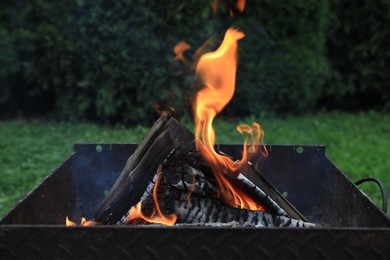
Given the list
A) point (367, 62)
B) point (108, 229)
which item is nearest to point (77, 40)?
point (367, 62)

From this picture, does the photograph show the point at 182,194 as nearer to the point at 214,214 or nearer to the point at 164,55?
the point at 214,214

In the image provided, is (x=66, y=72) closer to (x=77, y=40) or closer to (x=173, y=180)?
(x=77, y=40)

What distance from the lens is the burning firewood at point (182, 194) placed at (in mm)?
2221

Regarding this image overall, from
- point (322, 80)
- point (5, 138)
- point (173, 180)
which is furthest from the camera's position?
point (322, 80)

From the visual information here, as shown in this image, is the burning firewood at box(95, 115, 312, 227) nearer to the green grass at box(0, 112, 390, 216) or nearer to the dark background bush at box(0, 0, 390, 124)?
the green grass at box(0, 112, 390, 216)

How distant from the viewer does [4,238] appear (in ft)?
6.03

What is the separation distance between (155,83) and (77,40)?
0.93 m

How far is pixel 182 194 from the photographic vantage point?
2258 mm

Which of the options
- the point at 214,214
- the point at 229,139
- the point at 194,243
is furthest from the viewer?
the point at 229,139

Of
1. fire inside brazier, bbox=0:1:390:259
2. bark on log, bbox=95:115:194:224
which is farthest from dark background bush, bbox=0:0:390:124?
bark on log, bbox=95:115:194:224

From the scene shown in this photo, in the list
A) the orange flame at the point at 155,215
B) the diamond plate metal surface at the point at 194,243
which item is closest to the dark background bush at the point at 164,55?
the orange flame at the point at 155,215

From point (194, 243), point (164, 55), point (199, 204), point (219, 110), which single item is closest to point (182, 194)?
point (199, 204)

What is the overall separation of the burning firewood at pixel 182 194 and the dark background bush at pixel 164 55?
3816 millimetres

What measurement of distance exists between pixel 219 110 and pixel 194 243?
100 cm
